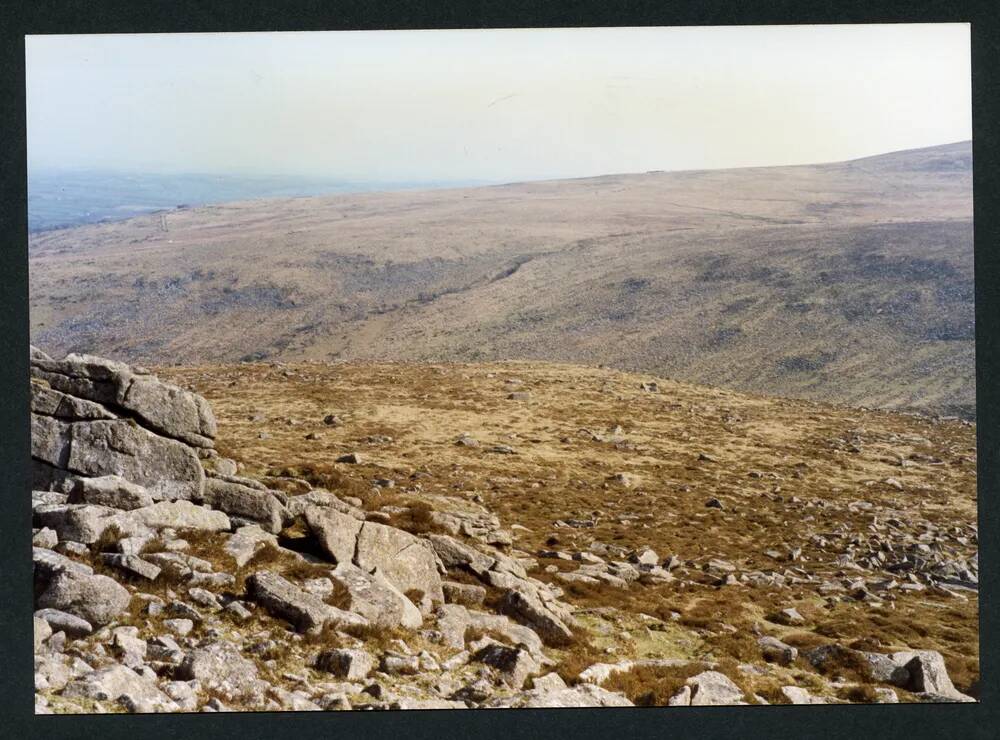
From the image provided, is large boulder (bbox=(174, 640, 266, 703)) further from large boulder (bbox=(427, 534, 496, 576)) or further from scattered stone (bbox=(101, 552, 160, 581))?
large boulder (bbox=(427, 534, 496, 576))

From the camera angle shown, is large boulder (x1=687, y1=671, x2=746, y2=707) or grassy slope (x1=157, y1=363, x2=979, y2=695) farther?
grassy slope (x1=157, y1=363, x2=979, y2=695)

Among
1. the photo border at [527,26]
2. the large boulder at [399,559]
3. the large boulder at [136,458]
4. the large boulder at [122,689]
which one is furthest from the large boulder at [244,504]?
the large boulder at [122,689]

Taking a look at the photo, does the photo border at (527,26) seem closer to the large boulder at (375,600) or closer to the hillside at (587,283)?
the large boulder at (375,600)

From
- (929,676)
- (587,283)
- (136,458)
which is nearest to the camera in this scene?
(929,676)

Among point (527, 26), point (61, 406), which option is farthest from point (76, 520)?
point (527, 26)

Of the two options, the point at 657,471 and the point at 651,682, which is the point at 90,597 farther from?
the point at 657,471

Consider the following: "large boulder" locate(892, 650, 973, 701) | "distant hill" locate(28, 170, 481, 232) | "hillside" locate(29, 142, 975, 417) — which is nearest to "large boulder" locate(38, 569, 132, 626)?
"large boulder" locate(892, 650, 973, 701)
